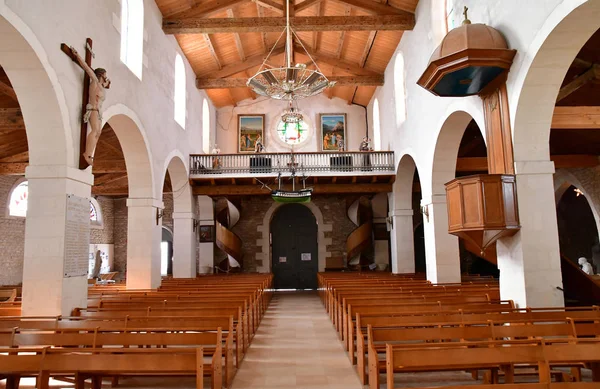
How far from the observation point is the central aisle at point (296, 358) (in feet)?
15.6

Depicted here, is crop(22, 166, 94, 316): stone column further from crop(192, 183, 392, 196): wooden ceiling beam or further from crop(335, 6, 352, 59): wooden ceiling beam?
crop(335, 6, 352, 59): wooden ceiling beam

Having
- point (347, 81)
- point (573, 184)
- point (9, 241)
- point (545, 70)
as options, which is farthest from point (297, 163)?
point (545, 70)

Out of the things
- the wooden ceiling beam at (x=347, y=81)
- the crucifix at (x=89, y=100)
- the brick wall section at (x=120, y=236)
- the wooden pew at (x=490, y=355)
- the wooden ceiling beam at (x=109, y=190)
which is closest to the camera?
the wooden pew at (x=490, y=355)

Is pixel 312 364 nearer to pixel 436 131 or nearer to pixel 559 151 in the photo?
pixel 436 131

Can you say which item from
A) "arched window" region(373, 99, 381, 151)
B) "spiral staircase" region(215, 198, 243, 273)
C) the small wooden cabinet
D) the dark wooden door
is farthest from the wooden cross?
the dark wooden door

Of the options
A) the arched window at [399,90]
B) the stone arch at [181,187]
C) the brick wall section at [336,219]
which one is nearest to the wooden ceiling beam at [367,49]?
the arched window at [399,90]

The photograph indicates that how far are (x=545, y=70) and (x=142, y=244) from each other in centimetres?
827

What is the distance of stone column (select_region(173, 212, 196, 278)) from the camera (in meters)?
13.4

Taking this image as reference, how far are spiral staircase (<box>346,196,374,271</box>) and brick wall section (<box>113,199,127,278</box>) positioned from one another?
9.09 metres

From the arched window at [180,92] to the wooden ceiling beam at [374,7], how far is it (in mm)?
5020

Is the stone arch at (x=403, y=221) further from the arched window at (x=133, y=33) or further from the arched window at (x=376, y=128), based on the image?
the arched window at (x=133, y=33)

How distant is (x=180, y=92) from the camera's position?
13289mm

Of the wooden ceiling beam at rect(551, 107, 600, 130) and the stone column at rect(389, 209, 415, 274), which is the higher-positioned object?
the wooden ceiling beam at rect(551, 107, 600, 130)

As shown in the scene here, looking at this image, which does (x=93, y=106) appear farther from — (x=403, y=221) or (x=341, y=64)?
(x=341, y=64)
